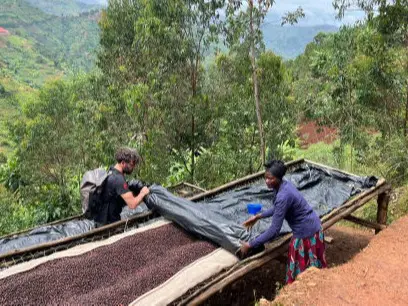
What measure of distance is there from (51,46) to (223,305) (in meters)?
112

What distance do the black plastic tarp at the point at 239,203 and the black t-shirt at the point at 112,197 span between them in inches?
14.1

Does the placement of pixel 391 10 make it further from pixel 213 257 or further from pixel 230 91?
pixel 213 257

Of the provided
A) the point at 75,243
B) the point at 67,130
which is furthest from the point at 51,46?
the point at 75,243

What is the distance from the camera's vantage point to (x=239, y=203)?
5.30 meters

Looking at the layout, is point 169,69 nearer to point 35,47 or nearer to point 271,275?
point 271,275

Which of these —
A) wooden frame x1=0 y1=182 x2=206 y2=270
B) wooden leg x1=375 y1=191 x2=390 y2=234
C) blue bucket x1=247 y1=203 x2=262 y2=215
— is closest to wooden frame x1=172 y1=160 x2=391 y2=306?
wooden leg x1=375 y1=191 x2=390 y2=234

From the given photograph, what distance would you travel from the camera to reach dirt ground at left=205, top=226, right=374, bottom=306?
4.35m

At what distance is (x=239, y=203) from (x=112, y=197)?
1763mm

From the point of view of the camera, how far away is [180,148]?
28.5ft

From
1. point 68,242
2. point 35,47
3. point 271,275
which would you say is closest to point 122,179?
point 68,242

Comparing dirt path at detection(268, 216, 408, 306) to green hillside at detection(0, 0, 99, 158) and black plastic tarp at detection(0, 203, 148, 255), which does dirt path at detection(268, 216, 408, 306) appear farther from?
green hillside at detection(0, 0, 99, 158)

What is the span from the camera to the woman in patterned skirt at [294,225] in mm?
3607

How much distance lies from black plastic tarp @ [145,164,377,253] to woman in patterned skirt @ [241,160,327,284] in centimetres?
29

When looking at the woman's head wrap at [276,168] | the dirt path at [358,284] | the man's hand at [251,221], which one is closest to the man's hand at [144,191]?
the man's hand at [251,221]
